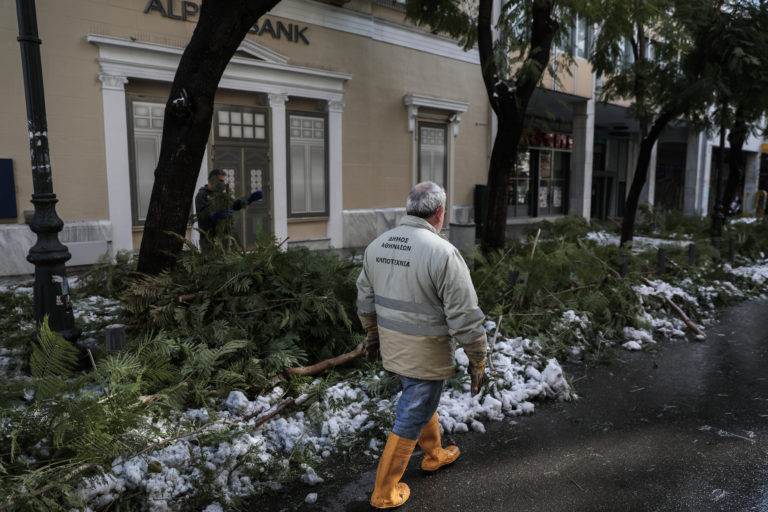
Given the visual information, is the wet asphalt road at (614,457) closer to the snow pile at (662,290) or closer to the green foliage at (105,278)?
the snow pile at (662,290)

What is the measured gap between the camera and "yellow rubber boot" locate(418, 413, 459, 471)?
383 centimetres

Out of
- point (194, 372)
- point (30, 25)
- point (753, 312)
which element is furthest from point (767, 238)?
point (30, 25)

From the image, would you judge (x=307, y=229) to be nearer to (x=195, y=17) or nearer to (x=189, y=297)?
(x=195, y=17)

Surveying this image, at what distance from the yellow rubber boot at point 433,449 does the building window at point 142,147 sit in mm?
8755

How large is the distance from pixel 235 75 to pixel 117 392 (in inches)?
370

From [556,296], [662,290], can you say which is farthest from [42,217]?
[662,290]

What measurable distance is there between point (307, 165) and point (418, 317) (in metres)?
10.5

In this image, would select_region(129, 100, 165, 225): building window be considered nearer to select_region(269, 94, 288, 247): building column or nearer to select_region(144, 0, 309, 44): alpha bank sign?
select_region(144, 0, 309, 44): alpha bank sign

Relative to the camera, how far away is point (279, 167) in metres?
12.8

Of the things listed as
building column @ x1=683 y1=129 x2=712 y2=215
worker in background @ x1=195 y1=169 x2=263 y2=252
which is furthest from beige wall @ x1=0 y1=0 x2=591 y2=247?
building column @ x1=683 y1=129 x2=712 y2=215

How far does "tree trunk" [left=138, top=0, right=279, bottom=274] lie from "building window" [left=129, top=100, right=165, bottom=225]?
5413 millimetres

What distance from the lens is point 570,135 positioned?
85.9 feet

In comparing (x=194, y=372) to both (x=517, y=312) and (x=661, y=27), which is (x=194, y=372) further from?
(x=661, y=27)

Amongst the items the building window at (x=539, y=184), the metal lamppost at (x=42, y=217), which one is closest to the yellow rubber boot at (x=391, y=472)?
the metal lamppost at (x=42, y=217)
